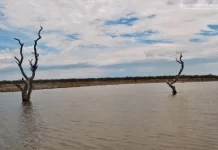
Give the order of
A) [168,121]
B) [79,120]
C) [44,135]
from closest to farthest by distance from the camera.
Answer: [44,135] < [168,121] < [79,120]

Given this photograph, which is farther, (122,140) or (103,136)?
(103,136)

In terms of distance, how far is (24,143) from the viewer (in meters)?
14.4

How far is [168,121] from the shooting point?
18531mm

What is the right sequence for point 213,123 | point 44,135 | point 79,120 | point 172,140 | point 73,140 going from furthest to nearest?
1. point 79,120
2. point 213,123
3. point 44,135
4. point 73,140
5. point 172,140

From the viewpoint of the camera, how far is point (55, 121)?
21.0 meters

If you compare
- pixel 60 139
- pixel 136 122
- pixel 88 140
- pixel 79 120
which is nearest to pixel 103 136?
pixel 88 140

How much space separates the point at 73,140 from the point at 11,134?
4.32 metres

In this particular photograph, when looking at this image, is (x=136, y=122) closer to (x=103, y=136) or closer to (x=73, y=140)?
(x=103, y=136)

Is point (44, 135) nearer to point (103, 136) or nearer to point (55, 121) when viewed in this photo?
point (103, 136)

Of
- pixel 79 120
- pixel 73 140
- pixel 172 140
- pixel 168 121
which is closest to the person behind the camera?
pixel 172 140

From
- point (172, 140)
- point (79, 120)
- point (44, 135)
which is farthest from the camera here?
point (79, 120)

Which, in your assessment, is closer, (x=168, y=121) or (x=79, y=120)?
(x=168, y=121)

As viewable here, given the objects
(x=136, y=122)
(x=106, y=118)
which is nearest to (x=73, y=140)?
(x=136, y=122)

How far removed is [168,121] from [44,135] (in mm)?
6975
